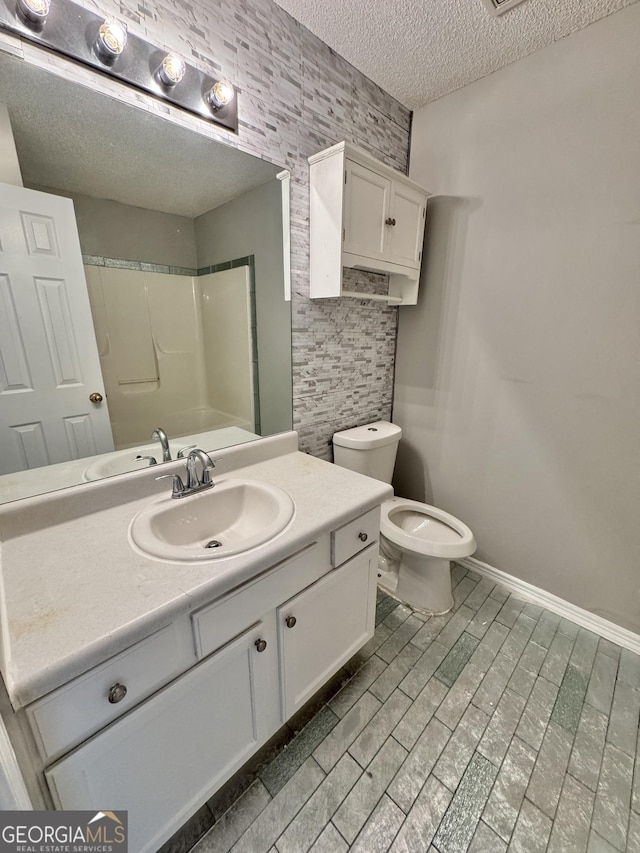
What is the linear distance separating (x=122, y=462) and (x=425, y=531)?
138 cm

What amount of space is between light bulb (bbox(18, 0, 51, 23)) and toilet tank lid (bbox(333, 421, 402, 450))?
1.50 m

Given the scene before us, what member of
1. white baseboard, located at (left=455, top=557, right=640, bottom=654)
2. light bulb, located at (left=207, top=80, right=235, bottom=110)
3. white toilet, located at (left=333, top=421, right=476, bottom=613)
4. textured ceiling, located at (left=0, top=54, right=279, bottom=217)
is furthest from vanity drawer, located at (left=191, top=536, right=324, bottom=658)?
light bulb, located at (left=207, top=80, right=235, bottom=110)

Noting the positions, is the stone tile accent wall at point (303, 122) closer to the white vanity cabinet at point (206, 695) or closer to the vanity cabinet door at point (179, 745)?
the white vanity cabinet at point (206, 695)

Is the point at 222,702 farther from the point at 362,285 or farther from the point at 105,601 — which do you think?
the point at 362,285

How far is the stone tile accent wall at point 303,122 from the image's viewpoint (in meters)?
0.97

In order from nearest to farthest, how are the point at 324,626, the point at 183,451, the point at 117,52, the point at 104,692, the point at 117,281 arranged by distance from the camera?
1. the point at 104,692
2. the point at 117,52
3. the point at 117,281
4. the point at 324,626
5. the point at 183,451

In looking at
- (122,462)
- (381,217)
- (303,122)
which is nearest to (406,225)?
(381,217)

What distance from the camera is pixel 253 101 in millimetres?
1156

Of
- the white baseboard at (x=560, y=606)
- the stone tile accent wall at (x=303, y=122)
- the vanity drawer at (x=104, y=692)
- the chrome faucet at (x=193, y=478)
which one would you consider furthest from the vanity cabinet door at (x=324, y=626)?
the white baseboard at (x=560, y=606)

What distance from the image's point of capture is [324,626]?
108cm

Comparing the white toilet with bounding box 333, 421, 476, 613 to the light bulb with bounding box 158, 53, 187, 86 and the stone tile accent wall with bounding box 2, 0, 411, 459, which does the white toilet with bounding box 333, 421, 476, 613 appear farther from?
the light bulb with bounding box 158, 53, 187, 86

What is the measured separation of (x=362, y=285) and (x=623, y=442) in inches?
51.2

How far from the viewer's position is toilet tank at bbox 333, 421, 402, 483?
65.5 inches

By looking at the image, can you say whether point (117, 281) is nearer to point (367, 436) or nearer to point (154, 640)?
point (154, 640)
